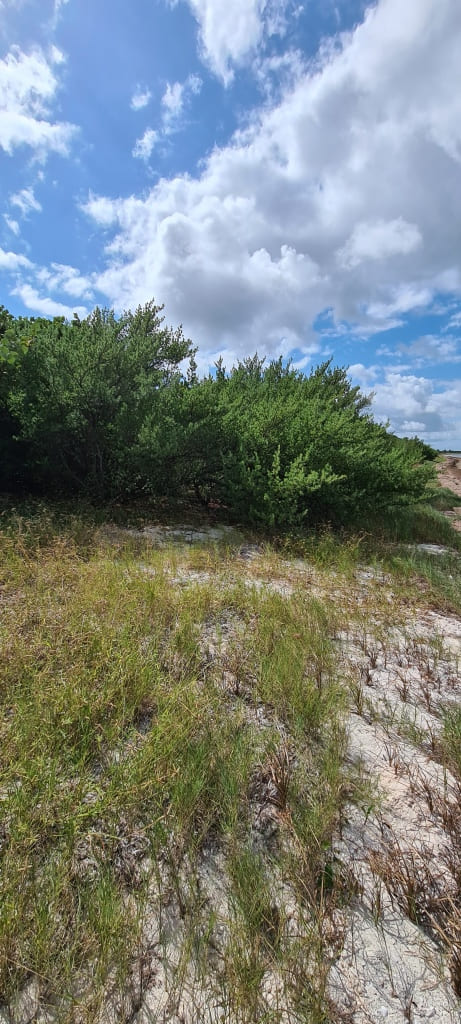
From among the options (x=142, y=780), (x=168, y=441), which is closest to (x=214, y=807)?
(x=142, y=780)

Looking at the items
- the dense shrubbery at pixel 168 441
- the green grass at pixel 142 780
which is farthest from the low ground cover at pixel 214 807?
the dense shrubbery at pixel 168 441

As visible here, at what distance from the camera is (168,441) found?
5.89m

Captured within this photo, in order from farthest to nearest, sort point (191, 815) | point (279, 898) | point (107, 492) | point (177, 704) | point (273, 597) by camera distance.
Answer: point (107, 492)
point (273, 597)
point (177, 704)
point (191, 815)
point (279, 898)

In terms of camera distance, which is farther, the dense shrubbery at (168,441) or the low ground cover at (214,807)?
the dense shrubbery at (168,441)

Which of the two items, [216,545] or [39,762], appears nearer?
[39,762]

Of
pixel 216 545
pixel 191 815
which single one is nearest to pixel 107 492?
pixel 216 545

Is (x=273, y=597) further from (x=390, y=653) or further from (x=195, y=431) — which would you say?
(x=195, y=431)

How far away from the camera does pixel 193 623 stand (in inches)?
118

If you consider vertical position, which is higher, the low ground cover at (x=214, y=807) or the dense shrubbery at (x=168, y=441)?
A: the dense shrubbery at (x=168, y=441)

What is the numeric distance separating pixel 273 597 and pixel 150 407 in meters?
4.08

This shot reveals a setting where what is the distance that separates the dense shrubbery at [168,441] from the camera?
5.82 meters

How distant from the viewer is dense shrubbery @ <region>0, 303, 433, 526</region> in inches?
229

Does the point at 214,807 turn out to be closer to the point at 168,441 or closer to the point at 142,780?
the point at 142,780

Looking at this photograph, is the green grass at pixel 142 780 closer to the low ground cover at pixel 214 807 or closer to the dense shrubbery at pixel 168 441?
the low ground cover at pixel 214 807
